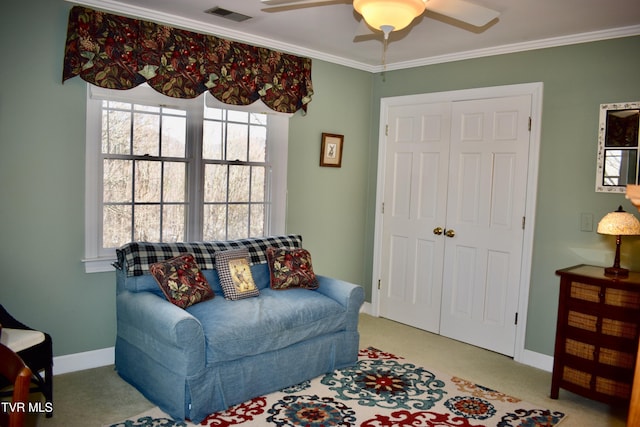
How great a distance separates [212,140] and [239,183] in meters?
0.42

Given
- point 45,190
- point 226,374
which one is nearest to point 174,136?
point 45,190

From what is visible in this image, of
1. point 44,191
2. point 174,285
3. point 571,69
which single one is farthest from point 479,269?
point 44,191

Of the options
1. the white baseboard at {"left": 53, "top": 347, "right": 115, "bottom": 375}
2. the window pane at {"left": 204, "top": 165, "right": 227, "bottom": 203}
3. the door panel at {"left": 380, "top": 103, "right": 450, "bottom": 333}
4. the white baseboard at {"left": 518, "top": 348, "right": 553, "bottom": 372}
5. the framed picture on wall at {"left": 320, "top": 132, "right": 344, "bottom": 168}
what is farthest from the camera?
the framed picture on wall at {"left": 320, "top": 132, "right": 344, "bottom": 168}

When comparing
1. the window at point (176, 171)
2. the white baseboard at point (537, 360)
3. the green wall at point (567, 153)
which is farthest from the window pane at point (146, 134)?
the white baseboard at point (537, 360)

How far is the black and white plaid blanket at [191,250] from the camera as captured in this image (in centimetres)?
325

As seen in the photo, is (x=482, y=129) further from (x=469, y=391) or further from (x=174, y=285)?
(x=174, y=285)

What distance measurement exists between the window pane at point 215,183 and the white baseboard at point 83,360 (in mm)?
1309

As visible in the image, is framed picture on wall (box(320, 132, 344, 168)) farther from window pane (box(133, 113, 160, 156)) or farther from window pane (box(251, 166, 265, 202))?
window pane (box(133, 113, 160, 156))

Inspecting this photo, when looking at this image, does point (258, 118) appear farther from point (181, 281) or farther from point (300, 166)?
point (181, 281)

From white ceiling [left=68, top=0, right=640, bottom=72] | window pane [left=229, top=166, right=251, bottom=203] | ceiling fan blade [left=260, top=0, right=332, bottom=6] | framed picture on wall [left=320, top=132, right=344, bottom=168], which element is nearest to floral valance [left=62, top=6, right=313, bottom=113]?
white ceiling [left=68, top=0, right=640, bottom=72]

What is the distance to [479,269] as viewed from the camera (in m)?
4.30

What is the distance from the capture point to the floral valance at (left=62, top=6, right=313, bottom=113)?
3.21m

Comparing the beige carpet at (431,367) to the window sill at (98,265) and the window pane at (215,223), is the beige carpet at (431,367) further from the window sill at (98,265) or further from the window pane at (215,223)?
the window pane at (215,223)

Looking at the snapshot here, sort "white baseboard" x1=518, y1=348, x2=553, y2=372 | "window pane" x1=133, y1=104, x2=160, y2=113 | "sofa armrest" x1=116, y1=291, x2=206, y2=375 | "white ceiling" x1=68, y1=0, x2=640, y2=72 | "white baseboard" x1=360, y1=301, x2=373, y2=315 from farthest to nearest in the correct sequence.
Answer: "white baseboard" x1=360, y1=301, x2=373, y2=315, "white baseboard" x1=518, y1=348, x2=553, y2=372, "window pane" x1=133, y1=104, x2=160, y2=113, "white ceiling" x1=68, y1=0, x2=640, y2=72, "sofa armrest" x1=116, y1=291, x2=206, y2=375
